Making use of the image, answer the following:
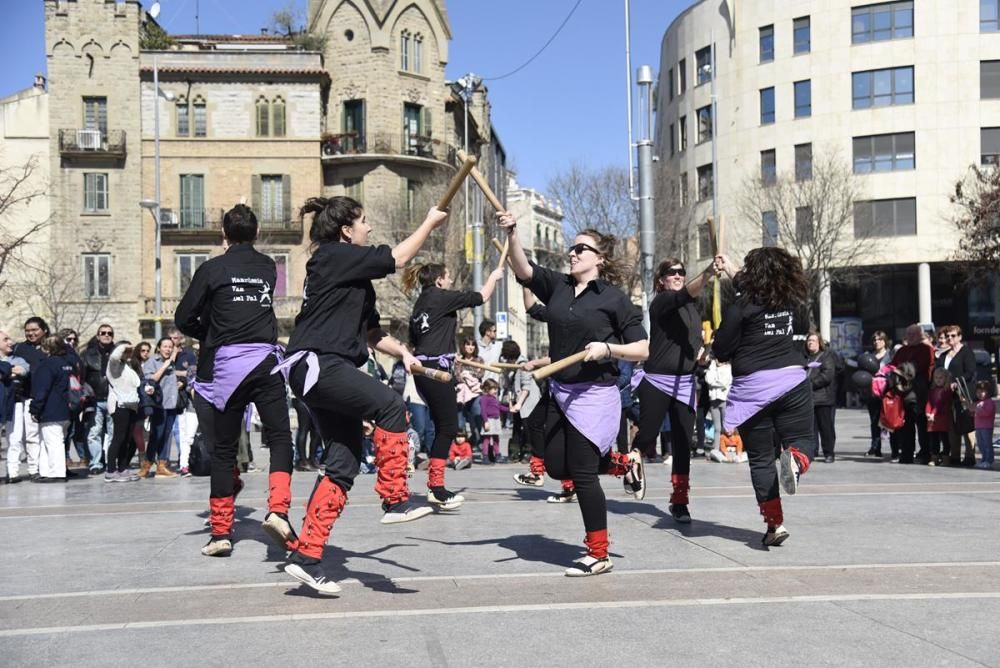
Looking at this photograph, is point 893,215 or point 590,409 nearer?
point 590,409

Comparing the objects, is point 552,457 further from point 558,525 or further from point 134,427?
point 134,427

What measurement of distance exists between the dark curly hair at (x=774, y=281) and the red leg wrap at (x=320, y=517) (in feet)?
10.6

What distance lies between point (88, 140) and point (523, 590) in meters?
48.2

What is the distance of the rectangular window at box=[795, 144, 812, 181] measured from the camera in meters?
48.0

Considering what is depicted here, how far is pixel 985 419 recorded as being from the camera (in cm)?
1441

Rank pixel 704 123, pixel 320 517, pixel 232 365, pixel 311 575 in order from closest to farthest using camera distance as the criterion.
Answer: pixel 311 575
pixel 320 517
pixel 232 365
pixel 704 123

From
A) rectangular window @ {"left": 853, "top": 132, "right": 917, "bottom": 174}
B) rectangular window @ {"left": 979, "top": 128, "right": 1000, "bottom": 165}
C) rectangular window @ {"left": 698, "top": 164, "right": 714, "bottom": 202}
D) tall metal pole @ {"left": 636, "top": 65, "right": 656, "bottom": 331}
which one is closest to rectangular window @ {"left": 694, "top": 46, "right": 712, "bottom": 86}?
rectangular window @ {"left": 698, "top": 164, "right": 714, "bottom": 202}

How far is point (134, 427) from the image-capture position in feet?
47.2

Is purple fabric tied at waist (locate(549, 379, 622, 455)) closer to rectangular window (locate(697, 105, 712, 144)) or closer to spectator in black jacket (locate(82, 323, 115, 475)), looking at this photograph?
spectator in black jacket (locate(82, 323, 115, 475))

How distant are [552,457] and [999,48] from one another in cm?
4692

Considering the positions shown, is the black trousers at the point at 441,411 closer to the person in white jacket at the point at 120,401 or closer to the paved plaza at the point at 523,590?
the paved plaza at the point at 523,590

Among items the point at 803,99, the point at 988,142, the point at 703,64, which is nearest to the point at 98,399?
the point at 803,99

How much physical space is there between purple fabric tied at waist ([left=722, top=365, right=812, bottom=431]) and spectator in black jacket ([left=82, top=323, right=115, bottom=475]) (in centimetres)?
1011

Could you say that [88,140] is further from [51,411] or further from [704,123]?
[51,411]
